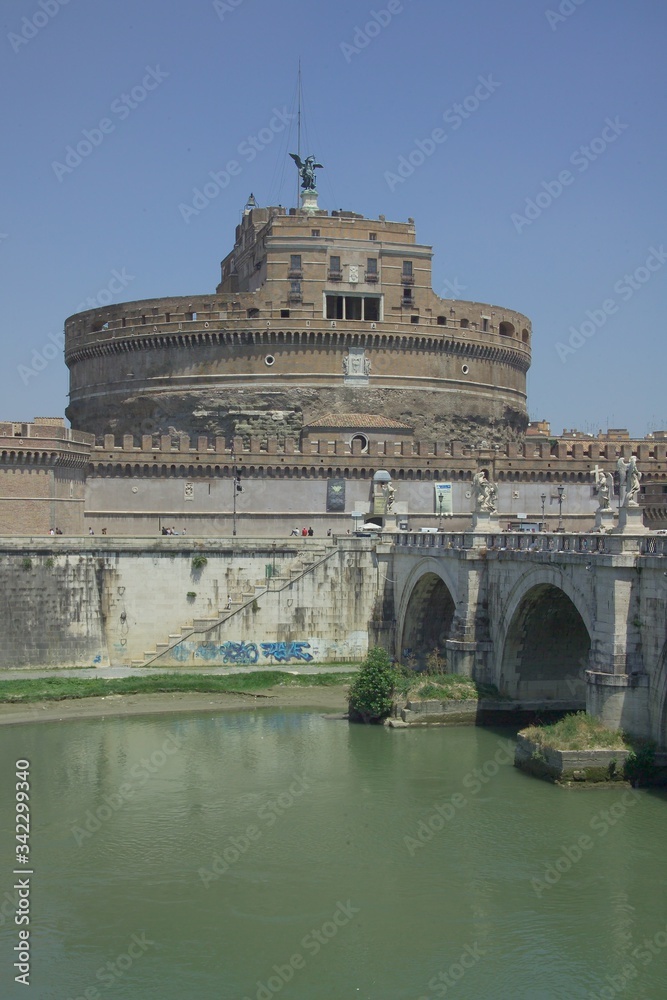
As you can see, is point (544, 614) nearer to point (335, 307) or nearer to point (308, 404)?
point (308, 404)

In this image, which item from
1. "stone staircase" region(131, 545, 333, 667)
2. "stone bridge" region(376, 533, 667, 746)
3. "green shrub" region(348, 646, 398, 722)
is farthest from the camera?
"stone staircase" region(131, 545, 333, 667)

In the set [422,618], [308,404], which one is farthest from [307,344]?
[422,618]

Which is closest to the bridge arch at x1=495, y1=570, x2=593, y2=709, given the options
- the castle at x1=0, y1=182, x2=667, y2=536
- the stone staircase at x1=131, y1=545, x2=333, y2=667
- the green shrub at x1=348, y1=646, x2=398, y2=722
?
the green shrub at x1=348, y1=646, x2=398, y2=722

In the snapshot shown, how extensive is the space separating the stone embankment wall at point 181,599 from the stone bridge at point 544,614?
1.66 metres

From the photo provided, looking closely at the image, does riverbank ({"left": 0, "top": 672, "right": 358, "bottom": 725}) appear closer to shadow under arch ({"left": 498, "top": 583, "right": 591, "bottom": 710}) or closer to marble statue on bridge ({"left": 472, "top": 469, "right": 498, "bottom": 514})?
shadow under arch ({"left": 498, "top": 583, "right": 591, "bottom": 710})

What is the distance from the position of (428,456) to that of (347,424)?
554cm

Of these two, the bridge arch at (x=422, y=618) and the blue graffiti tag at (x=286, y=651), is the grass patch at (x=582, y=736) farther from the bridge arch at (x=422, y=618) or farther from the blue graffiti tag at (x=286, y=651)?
the blue graffiti tag at (x=286, y=651)

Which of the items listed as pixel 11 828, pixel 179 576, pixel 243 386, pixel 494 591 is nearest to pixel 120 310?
pixel 243 386

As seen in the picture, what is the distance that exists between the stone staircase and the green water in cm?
988

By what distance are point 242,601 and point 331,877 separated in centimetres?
2008

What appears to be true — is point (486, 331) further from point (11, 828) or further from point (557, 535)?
point (11, 828)

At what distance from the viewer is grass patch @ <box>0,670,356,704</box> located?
3475cm

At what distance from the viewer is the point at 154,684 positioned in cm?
3628

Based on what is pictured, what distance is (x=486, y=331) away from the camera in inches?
2408
